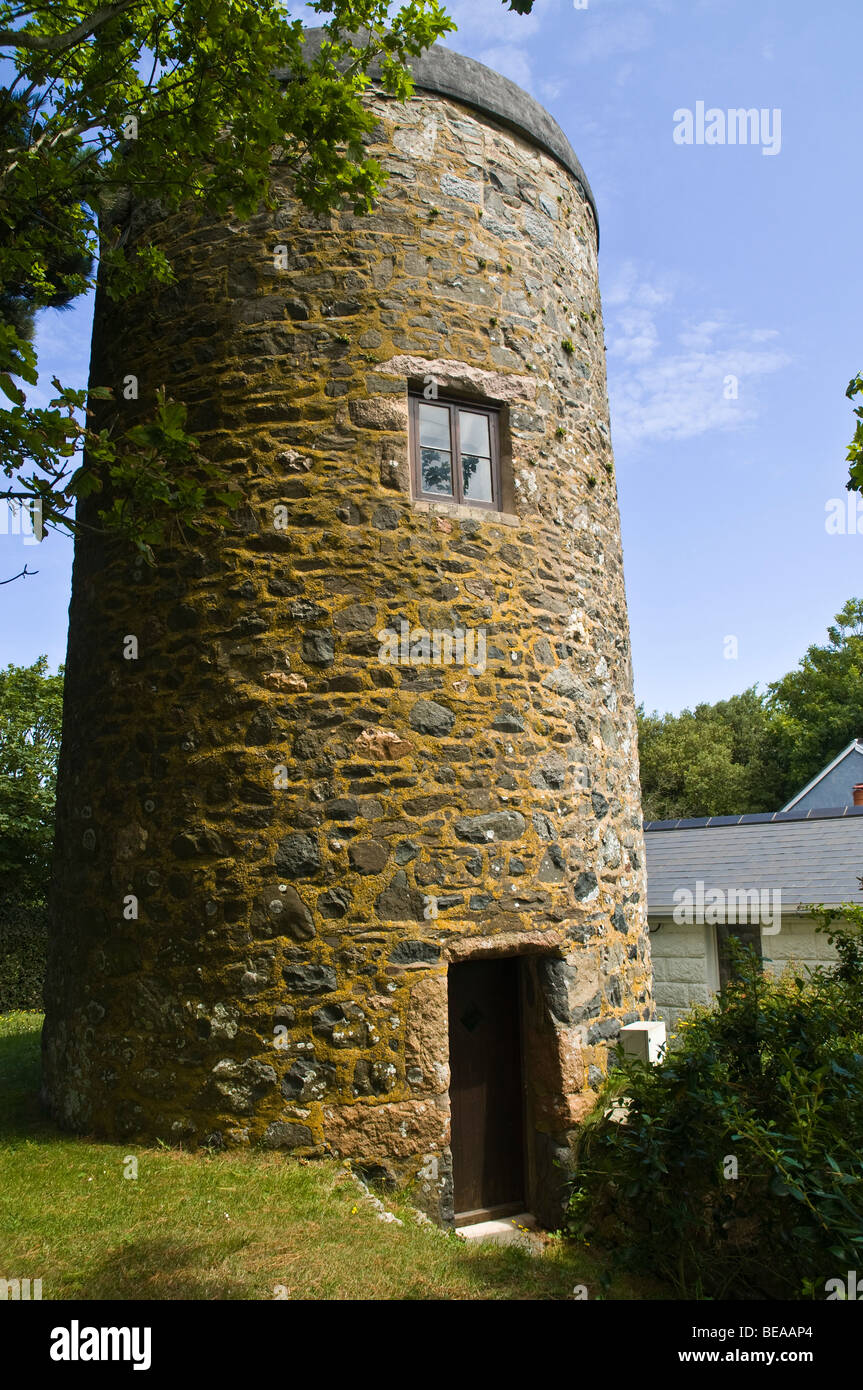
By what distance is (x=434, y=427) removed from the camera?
20.1 feet

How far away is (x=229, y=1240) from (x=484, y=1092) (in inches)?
86.4

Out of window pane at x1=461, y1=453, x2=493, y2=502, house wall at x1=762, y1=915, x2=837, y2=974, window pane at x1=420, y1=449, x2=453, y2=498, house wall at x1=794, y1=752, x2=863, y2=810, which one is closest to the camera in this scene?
window pane at x1=420, y1=449, x2=453, y2=498

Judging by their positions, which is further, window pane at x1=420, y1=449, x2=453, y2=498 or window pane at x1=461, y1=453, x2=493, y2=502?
window pane at x1=461, y1=453, x2=493, y2=502

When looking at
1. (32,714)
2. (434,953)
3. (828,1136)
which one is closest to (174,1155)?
(434,953)

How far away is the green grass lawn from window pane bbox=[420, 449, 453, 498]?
4081 mm

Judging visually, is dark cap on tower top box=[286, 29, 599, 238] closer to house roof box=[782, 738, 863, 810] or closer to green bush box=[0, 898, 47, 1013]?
green bush box=[0, 898, 47, 1013]

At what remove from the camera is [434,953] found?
5.38 meters

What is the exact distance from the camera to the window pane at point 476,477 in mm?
6191

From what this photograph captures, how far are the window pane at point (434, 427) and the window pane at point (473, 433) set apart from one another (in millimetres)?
117

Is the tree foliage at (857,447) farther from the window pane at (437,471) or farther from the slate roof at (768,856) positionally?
the slate roof at (768,856)

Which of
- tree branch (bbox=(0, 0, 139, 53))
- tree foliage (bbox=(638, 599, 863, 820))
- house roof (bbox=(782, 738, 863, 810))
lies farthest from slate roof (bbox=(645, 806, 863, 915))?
tree foliage (bbox=(638, 599, 863, 820))

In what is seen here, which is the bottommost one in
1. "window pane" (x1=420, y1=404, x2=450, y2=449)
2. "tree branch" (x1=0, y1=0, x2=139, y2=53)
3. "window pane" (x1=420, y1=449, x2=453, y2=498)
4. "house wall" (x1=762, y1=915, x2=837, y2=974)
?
"house wall" (x1=762, y1=915, x2=837, y2=974)

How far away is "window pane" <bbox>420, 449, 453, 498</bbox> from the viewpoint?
6.05 meters

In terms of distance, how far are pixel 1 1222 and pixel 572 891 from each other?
142 inches
